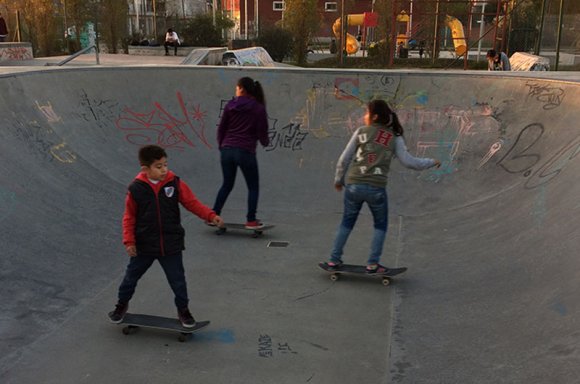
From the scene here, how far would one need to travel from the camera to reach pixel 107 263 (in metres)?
5.23

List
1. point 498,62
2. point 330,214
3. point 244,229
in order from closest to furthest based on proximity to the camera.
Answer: point 244,229 → point 330,214 → point 498,62

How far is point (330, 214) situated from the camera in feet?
23.1

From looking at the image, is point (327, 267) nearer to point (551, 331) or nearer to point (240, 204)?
point (551, 331)

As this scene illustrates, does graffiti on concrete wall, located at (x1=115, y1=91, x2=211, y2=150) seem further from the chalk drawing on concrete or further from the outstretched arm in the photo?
the outstretched arm

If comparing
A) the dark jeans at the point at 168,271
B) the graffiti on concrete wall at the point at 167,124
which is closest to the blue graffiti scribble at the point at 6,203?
the dark jeans at the point at 168,271

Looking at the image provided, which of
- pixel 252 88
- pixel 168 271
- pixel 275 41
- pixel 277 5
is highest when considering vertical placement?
pixel 277 5

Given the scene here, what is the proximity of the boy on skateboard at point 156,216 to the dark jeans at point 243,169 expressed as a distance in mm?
2355

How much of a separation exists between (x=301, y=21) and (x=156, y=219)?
71.4ft

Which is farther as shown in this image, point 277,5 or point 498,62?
point 277,5

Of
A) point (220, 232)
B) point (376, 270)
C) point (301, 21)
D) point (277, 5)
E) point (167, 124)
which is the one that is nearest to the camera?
point (376, 270)

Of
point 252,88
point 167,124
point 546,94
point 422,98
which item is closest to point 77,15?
point 167,124

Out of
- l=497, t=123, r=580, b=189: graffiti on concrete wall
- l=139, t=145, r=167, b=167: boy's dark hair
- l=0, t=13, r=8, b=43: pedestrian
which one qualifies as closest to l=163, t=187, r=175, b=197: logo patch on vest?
l=139, t=145, r=167, b=167: boy's dark hair

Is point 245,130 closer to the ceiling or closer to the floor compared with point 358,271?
closer to the ceiling

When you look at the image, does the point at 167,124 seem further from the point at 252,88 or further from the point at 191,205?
the point at 191,205
